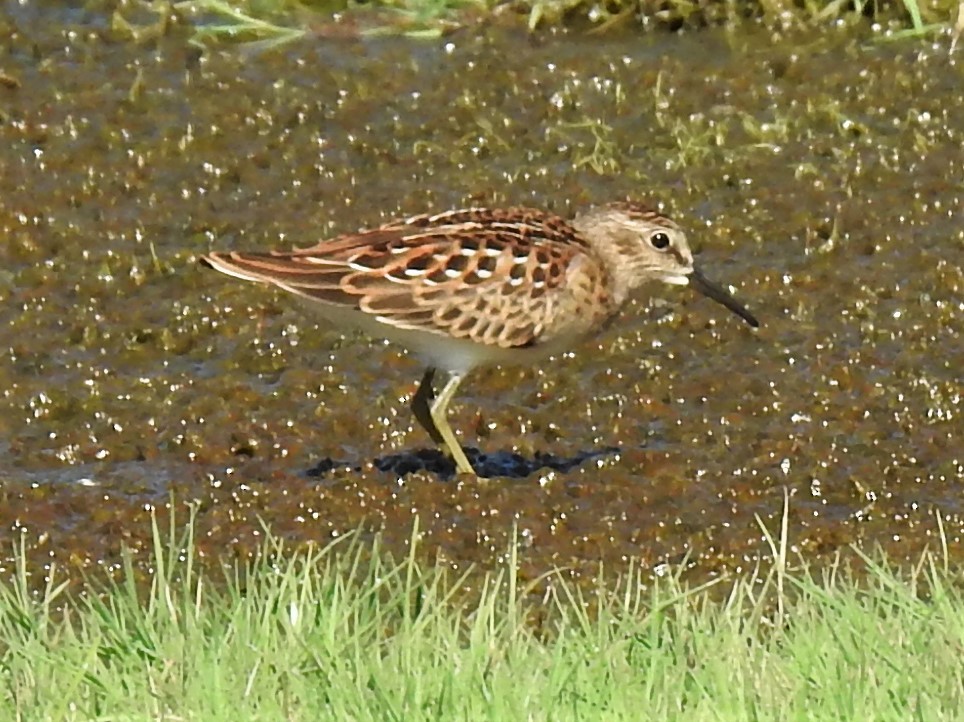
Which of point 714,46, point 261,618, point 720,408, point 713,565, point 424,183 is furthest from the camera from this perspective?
point 714,46

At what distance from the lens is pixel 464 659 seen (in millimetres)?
4895

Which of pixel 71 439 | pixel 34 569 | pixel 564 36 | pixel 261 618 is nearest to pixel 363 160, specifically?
pixel 564 36

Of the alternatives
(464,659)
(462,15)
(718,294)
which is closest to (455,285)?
(718,294)

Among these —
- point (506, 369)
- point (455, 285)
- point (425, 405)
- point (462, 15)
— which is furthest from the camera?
point (462, 15)

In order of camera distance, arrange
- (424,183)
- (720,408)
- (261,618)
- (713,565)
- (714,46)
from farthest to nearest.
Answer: (714,46)
(424,183)
(720,408)
(713,565)
(261,618)

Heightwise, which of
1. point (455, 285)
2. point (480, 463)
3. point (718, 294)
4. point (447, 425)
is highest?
point (455, 285)

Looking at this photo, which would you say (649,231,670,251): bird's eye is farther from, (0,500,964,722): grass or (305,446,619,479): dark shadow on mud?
(0,500,964,722): grass

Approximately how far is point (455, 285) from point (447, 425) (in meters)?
0.45

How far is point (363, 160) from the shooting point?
9.33 m

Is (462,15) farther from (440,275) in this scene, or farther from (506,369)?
(440,275)

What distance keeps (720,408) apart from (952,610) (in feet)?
7.44

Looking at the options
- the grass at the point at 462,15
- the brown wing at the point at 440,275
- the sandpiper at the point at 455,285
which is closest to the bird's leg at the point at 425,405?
the sandpiper at the point at 455,285

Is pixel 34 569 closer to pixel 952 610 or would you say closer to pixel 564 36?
pixel 952 610

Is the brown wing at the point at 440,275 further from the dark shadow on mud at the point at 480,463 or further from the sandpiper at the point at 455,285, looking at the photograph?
the dark shadow on mud at the point at 480,463
